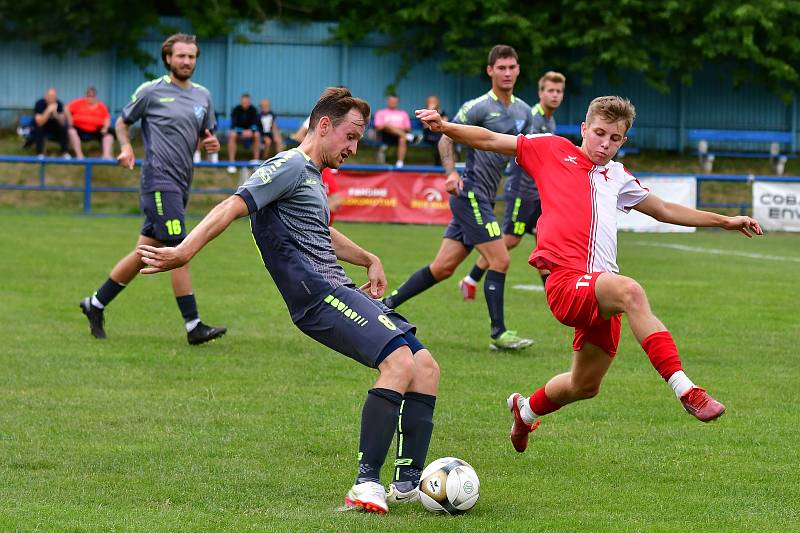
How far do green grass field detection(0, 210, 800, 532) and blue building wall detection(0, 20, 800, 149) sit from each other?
20736mm

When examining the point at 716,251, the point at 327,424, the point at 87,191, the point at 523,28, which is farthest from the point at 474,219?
the point at 523,28

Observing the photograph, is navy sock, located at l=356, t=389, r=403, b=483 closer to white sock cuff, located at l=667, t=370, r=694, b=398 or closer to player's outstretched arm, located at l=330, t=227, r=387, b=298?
player's outstretched arm, located at l=330, t=227, r=387, b=298

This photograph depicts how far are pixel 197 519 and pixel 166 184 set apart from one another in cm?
551

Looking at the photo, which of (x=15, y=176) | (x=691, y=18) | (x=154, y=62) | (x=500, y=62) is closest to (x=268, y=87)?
(x=154, y=62)

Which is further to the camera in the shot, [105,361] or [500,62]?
[500,62]

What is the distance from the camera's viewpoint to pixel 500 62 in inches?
418

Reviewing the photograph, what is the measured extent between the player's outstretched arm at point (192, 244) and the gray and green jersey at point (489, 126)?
223 inches

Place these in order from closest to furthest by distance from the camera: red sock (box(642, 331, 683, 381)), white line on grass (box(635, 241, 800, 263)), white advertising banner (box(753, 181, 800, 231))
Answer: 1. red sock (box(642, 331, 683, 381))
2. white line on grass (box(635, 241, 800, 263))
3. white advertising banner (box(753, 181, 800, 231))

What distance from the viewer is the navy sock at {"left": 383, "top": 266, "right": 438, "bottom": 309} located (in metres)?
11.1

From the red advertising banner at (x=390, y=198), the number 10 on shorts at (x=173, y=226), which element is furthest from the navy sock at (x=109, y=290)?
the red advertising banner at (x=390, y=198)

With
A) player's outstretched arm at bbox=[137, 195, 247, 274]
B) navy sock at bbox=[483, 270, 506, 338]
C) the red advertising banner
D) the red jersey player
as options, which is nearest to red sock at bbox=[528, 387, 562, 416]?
the red jersey player

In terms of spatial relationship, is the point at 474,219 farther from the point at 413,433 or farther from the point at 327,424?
the point at 413,433

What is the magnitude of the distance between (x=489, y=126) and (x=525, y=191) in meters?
2.11

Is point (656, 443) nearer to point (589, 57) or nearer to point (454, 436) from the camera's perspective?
point (454, 436)
